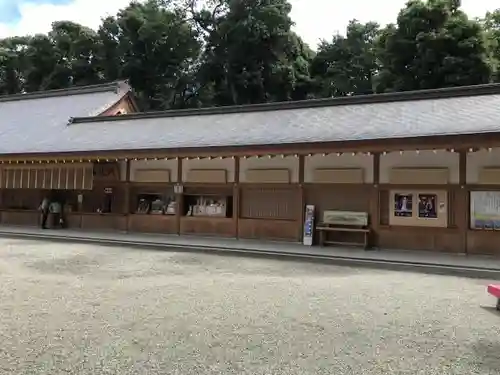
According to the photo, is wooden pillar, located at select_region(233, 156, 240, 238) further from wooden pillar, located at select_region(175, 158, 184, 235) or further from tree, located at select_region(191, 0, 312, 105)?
tree, located at select_region(191, 0, 312, 105)

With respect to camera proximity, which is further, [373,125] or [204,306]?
[373,125]

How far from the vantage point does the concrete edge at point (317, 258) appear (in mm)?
8180

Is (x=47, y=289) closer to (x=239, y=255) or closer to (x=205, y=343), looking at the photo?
(x=205, y=343)

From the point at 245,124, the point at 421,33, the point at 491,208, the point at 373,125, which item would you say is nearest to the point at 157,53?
the point at 421,33

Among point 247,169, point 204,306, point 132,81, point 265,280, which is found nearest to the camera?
point 204,306

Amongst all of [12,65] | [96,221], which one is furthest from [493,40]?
[12,65]

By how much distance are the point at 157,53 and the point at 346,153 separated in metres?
24.4

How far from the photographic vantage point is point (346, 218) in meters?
11.1

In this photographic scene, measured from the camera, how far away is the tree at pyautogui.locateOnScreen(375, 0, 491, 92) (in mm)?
22172

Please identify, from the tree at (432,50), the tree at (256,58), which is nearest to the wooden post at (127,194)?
the tree at (432,50)

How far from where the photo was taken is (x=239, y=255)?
10.2 m

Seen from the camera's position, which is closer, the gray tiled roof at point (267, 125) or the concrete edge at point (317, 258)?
the concrete edge at point (317, 258)

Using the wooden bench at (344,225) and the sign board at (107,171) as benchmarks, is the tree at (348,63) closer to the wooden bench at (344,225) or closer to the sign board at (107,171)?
the sign board at (107,171)

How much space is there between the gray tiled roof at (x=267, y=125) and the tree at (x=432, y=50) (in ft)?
36.5
